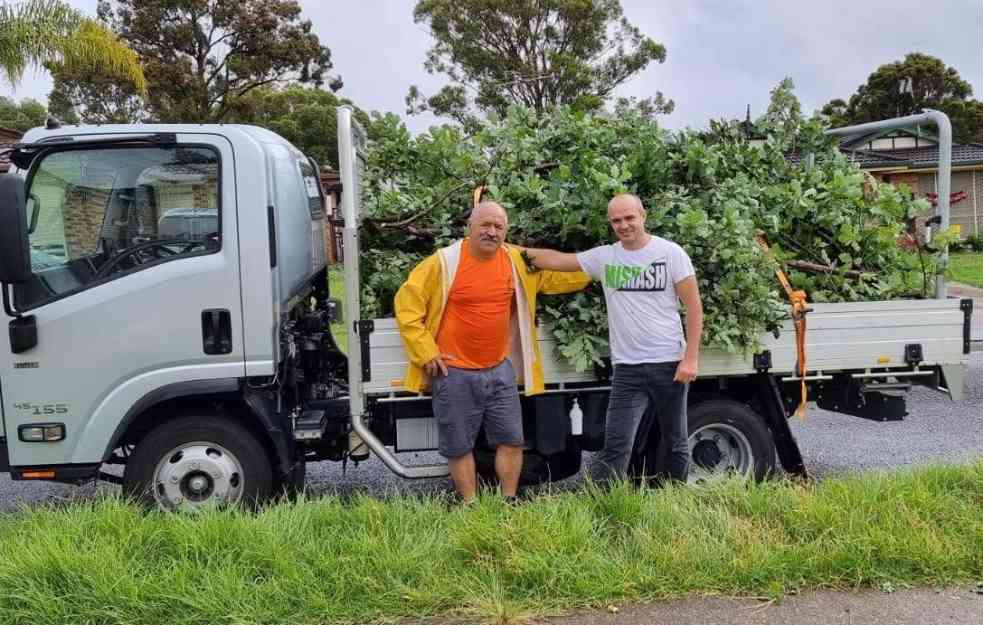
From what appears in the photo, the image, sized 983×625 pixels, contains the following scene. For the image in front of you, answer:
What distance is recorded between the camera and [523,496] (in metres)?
5.18

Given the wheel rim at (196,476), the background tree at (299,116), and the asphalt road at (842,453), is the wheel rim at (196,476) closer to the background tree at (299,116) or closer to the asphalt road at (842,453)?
the asphalt road at (842,453)

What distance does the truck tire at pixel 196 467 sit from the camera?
448 cm

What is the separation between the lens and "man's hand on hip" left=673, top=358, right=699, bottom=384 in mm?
4441

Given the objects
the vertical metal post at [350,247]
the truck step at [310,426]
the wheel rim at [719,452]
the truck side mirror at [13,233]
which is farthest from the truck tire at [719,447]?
the truck side mirror at [13,233]

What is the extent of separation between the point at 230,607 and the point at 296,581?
272mm

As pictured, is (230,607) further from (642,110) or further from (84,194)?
(642,110)

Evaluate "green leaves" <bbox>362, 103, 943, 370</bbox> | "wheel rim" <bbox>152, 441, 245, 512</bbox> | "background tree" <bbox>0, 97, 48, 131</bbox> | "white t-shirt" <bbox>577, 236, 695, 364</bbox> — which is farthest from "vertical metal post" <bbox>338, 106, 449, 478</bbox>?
"background tree" <bbox>0, 97, 48, 131</bbox>

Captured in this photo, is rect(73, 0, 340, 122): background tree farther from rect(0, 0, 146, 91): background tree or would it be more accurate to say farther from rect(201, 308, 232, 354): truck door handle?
rect(201, 308, 232, 354): truck door handle

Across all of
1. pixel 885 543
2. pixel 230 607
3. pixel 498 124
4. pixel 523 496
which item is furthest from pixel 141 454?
pixel 885 543

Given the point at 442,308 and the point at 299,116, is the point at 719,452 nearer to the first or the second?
the point at 442,308

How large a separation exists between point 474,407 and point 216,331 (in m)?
1.39

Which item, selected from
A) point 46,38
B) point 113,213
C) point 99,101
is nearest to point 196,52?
point 99,101

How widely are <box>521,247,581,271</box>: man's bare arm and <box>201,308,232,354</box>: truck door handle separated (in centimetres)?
162

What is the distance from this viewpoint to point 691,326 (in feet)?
14.6
